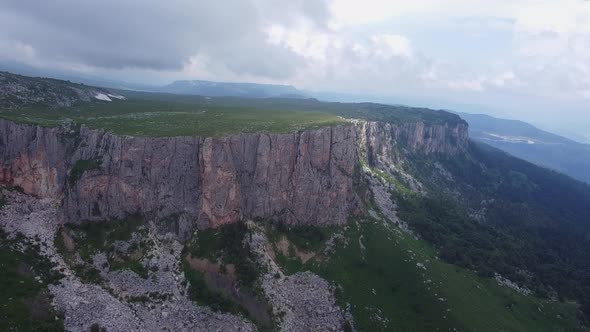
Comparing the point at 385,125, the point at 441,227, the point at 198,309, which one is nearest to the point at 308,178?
the point at 198,309

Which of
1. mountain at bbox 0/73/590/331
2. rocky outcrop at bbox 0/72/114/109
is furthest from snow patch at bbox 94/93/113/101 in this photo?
mountain at bbox 0/73/590/331

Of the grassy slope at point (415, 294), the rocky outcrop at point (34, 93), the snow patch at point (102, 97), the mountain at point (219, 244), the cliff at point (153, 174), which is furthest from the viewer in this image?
the snow patch at point (102, 97)

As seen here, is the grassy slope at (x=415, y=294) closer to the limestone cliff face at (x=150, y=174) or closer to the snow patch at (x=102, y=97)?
the limestone cliff face at (x=150, y=174)

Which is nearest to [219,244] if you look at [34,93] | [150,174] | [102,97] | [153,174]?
[153,174]

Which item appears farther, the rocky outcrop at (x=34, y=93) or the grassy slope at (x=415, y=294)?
the rocky outcrop at (x=34, y=93)

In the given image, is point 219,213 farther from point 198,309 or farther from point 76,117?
point 76,117

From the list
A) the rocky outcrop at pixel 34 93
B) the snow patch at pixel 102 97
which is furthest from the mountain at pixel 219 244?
the snow patch at pixel 102 97
